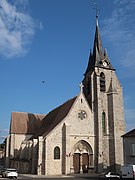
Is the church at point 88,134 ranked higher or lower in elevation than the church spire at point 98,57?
lower

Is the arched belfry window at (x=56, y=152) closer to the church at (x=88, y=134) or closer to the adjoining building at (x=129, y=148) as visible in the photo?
the church at (x=88, y=134)

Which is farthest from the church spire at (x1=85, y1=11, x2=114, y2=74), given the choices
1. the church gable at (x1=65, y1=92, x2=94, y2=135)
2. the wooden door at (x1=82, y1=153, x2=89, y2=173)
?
the wooden door at (x1=82, y1=153, x2=89, y2=173)

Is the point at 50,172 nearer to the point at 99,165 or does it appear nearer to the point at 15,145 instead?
the point at 99,165

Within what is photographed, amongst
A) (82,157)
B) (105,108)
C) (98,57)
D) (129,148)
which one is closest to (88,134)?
(82,157)

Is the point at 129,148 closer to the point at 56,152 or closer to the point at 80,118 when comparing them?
the point at 80,118

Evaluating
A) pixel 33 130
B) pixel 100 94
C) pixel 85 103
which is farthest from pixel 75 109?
pixel 33 130

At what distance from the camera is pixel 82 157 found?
1378 inches

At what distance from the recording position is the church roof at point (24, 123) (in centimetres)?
4700

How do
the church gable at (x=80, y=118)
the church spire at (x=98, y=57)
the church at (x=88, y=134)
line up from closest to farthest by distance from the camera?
the church at (x=88, y=134)
the church gable at (x=80, y=118)
the church spire at (x=98, y=57)

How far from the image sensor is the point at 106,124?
3725 centimetres

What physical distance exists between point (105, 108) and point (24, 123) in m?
17.5

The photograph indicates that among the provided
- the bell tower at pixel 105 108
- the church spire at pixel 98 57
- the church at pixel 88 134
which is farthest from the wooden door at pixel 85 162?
the church spire at pixel 98 57

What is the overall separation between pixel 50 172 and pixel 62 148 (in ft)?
10.9

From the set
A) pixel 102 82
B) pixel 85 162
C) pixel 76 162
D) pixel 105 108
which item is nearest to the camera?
pixel 76 162
